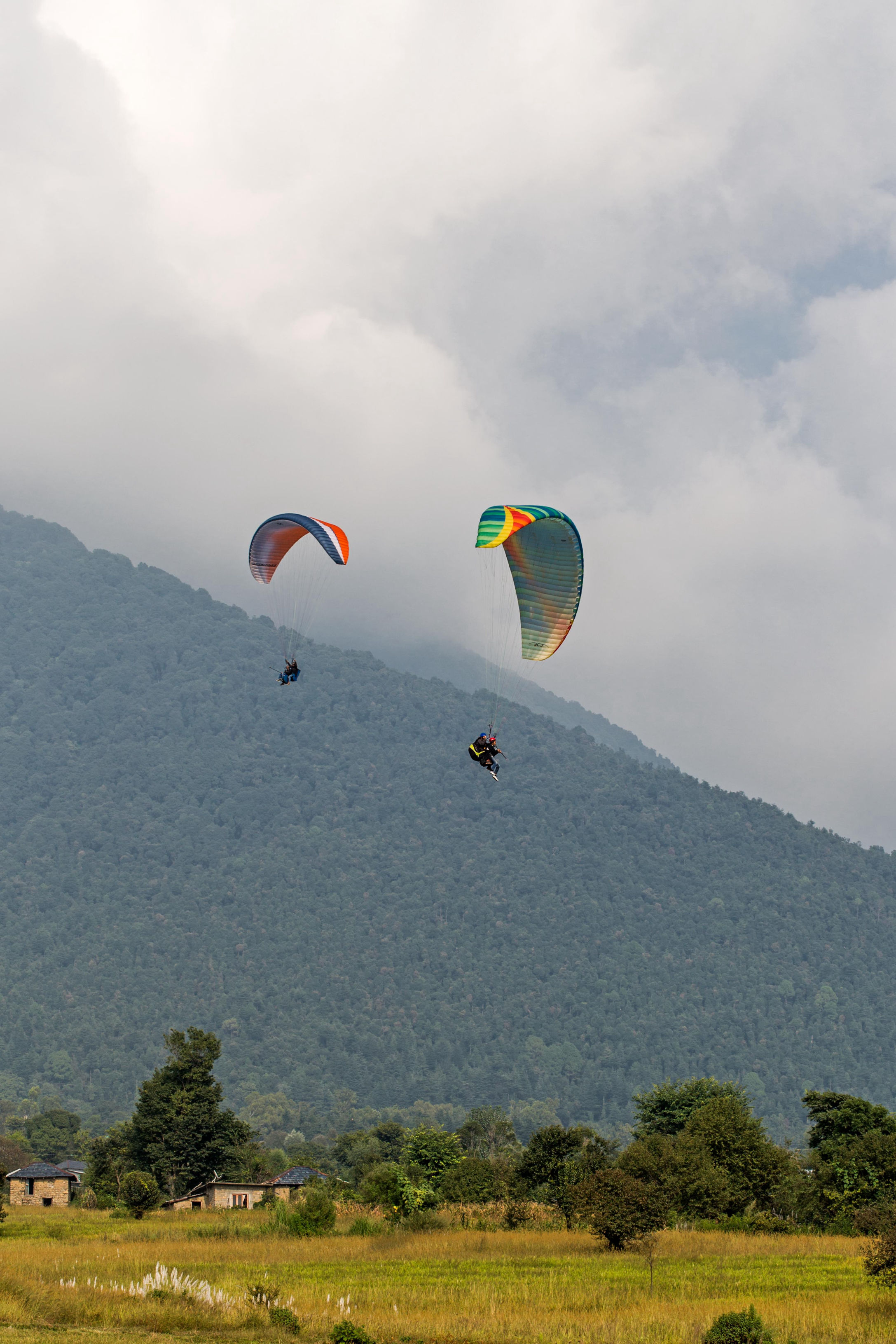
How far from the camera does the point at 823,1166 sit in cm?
5131

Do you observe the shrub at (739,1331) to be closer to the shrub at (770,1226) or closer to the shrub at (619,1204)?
the shrub at (619,1204)

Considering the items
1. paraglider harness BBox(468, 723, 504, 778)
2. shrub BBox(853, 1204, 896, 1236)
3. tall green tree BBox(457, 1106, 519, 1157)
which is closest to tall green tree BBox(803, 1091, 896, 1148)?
shrub BBox(853, 1204, 896, 1236)

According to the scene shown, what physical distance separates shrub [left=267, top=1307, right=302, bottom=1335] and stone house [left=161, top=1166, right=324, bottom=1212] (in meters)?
44.7

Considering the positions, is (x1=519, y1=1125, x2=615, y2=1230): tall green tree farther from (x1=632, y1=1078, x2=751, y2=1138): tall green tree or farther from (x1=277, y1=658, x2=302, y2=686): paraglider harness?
(x1=277, y1=658, x2=302, y2=686): paraglider harness

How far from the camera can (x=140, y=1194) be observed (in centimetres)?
5897

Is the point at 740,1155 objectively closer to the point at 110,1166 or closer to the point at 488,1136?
the point at 110,1166

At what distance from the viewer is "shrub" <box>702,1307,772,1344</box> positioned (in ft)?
71.5

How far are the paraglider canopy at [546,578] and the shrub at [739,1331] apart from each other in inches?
714

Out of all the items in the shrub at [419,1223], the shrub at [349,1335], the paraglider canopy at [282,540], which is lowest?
the shrub at [349,1335]

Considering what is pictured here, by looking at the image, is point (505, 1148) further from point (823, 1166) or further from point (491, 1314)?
point (491, 1314)

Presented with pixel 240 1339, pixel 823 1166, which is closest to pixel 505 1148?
pixel 823 1166

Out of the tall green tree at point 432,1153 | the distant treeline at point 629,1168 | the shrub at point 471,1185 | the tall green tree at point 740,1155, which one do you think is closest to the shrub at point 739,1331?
the distant treeline at point 629,1168

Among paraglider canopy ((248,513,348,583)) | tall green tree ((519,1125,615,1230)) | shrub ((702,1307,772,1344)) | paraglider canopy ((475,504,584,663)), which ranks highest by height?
paraglider canopy ((248,513,348,583))

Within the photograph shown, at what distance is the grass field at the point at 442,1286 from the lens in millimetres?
23656
